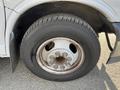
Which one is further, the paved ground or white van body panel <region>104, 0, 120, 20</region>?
the paved ground

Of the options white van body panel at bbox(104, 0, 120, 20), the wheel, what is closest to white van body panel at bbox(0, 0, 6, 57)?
the wheel

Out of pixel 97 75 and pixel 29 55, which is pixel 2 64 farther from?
pixel 97 75

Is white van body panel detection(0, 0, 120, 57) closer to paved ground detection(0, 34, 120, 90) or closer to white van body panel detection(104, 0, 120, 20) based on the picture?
white van body panel detection(104, 0, 120, 20)

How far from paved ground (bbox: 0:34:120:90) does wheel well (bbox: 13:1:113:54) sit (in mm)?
440

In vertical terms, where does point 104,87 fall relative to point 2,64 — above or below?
below

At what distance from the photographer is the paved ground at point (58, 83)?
3.02m

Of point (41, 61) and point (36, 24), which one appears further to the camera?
point (41, 61)

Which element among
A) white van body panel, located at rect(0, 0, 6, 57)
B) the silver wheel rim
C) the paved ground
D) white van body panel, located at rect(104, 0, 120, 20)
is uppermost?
white van body panel, located at rect(104, 0, 120, 20)

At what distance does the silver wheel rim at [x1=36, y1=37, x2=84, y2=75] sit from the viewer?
2.87 metres

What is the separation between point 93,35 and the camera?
111 inches

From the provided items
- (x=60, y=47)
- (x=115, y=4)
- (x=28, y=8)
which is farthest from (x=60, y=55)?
(x=115, y=4)

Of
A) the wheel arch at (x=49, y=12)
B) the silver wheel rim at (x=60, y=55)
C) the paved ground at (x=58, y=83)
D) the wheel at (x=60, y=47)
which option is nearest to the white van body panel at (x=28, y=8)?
the wheel arch at (x=49, y=12)

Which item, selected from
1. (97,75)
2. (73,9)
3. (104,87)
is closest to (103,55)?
(97,75)

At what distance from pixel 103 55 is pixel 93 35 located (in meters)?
0.96
